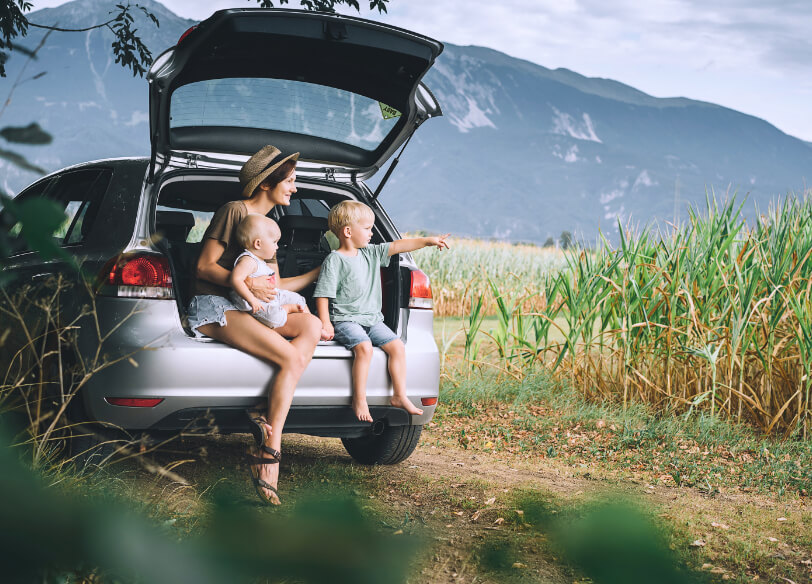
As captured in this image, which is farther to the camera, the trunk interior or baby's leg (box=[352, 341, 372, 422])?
the trunk interior

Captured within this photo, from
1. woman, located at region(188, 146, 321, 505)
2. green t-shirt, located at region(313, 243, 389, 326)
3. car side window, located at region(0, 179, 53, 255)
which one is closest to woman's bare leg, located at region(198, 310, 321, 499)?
woman, located at region(188, 146, 321, 505)

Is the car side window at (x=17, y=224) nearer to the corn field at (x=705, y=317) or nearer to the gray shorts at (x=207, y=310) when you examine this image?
the gray shorts at (x=207, y=310)

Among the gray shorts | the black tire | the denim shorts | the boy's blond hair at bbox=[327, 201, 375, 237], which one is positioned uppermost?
the boy's blond hair at bbox=[327, 201, 375, 237]

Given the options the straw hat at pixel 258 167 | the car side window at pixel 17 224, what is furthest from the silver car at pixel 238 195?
the car side window at pixel 17 224

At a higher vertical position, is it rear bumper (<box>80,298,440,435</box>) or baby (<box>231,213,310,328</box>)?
baby (<box>231,213,310,328</box>)

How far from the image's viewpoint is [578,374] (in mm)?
7520

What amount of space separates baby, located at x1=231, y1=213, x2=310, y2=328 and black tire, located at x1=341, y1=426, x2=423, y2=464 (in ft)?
3.55

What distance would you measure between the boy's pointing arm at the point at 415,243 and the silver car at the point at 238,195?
0.38ft

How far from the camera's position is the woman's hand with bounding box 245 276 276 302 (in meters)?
3.93

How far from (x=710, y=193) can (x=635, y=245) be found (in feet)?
2.57

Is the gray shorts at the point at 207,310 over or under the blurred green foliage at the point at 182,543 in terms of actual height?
under

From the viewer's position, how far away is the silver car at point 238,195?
363 centimetres

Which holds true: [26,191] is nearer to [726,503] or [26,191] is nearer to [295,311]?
[295,311]

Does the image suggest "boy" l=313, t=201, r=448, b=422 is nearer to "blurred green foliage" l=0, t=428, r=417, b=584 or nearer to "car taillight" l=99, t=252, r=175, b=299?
"car taillight" l=99, t=252, r=175, b=299
